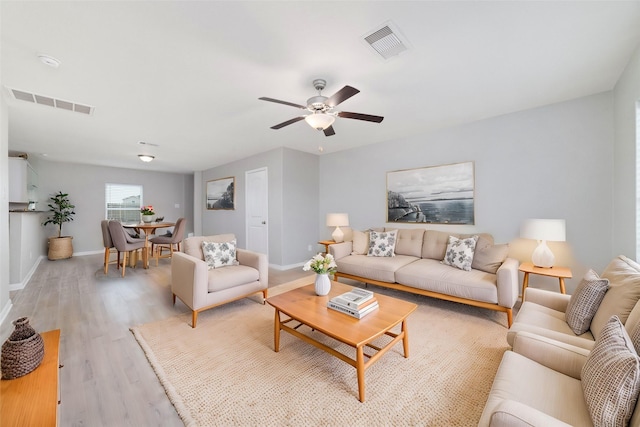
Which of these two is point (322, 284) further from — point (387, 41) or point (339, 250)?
point (387, 41)

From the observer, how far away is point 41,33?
68.2 inches

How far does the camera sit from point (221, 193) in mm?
6730

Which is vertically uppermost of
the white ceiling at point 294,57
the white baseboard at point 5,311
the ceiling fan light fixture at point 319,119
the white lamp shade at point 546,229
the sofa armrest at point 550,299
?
the white ceiling at point 294,57

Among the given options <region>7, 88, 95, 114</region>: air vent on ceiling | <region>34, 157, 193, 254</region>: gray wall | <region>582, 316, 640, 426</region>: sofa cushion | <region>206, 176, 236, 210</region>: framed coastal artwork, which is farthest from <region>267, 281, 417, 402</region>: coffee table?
<region>34, 157, 193, 254</region>: gray wall

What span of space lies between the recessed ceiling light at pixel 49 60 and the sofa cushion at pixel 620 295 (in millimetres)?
4170

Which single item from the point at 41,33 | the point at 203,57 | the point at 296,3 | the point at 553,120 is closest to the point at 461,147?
the point at 553,120

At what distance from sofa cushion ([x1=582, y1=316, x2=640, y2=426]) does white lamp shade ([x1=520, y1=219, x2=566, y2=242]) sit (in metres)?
2.04

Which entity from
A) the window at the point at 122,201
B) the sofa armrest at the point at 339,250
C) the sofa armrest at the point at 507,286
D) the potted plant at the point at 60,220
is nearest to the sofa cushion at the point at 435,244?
the sofa armrest at the point at 507,286

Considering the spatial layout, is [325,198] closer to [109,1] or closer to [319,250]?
[319,250]

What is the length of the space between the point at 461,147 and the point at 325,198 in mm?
2771

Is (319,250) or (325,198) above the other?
(325,198)

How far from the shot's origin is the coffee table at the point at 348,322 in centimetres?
161

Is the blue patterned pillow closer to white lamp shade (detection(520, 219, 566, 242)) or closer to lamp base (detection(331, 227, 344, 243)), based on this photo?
white lamp shade (detection(520, 219, 566, 242))

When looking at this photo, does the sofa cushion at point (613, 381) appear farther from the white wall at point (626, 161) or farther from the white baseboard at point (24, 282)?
the white baseboard at point (24, 282)
